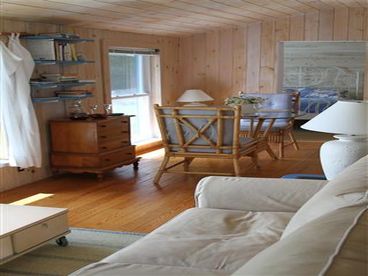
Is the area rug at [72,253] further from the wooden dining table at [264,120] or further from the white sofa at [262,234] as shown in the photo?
the wooden dining table at [264,120]

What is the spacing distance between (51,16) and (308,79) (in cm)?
631

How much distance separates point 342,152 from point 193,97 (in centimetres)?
475

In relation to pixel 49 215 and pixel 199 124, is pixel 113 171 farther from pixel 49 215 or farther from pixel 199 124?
pixel 49 215

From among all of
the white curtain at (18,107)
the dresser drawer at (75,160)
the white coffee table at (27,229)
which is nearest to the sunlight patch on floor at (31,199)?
the white curtain at (18,107)

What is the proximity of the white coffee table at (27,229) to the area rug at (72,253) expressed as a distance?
10 centimetres

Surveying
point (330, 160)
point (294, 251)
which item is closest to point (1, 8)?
point (330, 160)

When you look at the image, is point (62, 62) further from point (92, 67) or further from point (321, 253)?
point (321, 253)

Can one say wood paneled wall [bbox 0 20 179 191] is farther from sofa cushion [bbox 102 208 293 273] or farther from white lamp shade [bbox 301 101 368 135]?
white lamp shade [bbox 301 101 368 135]

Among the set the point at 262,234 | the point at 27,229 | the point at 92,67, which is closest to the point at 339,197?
the point at 262,234

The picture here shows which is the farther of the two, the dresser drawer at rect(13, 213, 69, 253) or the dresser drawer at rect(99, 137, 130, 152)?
the dresser drawer at rect(99, 137, 130, 152)

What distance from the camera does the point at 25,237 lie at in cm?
271

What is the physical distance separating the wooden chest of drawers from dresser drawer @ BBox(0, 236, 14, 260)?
2292 millimetres

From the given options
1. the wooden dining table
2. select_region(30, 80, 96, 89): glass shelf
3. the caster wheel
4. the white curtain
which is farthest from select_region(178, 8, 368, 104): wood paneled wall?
the caster wheel

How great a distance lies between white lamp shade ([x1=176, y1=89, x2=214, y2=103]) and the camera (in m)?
7.21
